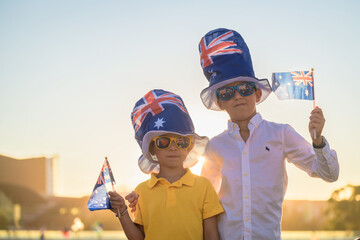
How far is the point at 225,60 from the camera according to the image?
5.40 m

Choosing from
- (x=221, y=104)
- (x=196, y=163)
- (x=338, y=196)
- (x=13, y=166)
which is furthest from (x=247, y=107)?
(x=13, y=166)

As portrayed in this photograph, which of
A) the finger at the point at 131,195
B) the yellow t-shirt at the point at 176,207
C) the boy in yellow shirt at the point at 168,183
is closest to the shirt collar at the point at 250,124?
the boy in yellow shirt at the point at 168,183

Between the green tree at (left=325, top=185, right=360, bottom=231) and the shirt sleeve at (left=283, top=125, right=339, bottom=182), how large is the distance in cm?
6817

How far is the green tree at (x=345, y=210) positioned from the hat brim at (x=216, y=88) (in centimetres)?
6807

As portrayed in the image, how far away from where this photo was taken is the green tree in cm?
6944

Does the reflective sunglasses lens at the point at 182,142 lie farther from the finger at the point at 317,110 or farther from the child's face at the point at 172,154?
the finger at the point at 317,110

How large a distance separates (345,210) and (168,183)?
230 feet

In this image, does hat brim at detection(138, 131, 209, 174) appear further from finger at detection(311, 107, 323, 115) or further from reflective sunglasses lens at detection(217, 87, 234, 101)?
finger at detection(311, 107, 323, 115)

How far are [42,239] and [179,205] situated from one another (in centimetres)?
3278

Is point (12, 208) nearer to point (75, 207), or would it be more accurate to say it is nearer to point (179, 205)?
point (75, 207)

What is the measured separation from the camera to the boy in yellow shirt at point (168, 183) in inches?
205

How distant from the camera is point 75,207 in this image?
91.0 meters

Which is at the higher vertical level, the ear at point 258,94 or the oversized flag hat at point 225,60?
the oversized flag hat at point 225,60

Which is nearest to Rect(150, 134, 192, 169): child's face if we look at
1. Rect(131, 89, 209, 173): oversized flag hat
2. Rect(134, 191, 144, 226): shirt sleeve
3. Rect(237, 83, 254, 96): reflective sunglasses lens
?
Rect(131, 89, 209, 173): oversized flag hat
